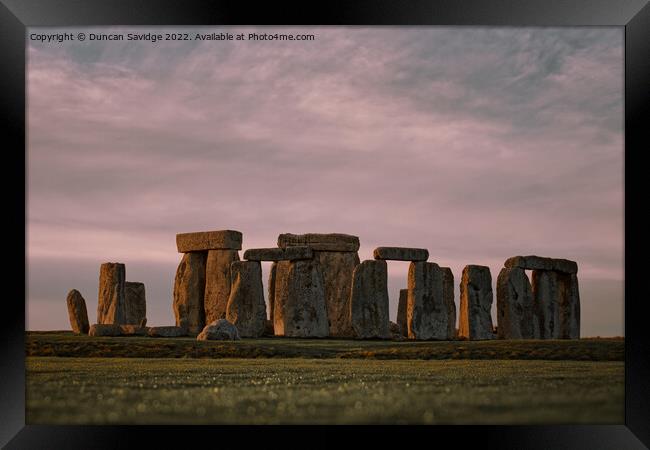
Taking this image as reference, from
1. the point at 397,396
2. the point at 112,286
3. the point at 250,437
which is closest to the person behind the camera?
the point at 250,437

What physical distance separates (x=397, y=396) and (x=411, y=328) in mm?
13370

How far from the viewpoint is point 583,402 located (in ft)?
28.5

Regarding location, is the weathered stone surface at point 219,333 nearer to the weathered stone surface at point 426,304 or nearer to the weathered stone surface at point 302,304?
the weathered stone surface at point 302,304

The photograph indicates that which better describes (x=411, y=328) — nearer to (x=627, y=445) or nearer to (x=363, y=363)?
(x=363, y=363)

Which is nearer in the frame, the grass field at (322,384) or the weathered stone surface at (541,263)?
the grass field at (322,384)

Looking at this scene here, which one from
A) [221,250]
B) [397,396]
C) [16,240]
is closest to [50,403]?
[16,240]

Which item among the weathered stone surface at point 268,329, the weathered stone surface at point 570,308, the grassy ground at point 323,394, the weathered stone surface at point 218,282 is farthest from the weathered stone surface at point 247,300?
the grassy ground at point 323,394

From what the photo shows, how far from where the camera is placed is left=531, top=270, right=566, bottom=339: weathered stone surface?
23.7 metres

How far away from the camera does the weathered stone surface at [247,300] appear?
2277cm

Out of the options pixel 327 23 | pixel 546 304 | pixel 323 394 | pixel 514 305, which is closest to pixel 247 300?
pixel 514 305

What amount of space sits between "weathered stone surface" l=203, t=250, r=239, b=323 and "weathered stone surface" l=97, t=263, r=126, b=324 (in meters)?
2.51

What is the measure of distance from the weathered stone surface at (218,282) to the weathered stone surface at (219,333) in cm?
558

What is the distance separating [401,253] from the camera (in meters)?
22.8

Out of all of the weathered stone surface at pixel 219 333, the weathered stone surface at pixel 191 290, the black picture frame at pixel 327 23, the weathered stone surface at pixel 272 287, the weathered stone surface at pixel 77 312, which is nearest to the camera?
the black picture frame at pixel 327 23
